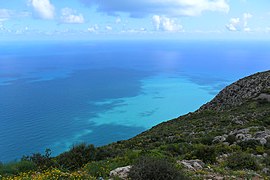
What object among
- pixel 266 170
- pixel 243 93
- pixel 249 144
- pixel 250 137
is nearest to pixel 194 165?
pixel 266 170

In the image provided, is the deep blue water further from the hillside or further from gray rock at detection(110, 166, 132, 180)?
gray rock at detection(110, 166, 132, 180)

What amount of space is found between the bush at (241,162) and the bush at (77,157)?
6.42 m

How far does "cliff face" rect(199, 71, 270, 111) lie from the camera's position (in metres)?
34.0

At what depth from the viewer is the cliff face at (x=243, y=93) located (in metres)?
34.0

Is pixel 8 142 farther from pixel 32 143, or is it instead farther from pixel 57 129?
pixel 57 129

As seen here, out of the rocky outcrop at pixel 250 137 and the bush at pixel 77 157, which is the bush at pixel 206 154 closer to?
the rocky outcrop at pixel 250 137

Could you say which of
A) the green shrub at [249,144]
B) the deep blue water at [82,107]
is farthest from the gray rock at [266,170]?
the deep blue water at [82,107]

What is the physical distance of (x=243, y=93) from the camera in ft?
121

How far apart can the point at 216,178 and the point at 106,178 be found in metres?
3.62

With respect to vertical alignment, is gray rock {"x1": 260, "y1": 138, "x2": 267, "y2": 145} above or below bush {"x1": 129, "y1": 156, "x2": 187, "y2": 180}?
below

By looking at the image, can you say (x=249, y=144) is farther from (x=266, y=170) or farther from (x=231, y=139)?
(x=266, y=170)

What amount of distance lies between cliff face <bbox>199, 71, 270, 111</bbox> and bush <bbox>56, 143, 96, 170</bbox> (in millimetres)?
26367

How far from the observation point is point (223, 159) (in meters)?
11.1

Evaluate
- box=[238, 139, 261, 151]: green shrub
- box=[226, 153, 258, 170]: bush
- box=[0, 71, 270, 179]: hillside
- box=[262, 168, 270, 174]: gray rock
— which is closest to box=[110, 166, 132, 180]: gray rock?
box=[0, 71, 270, 179]: hillside
